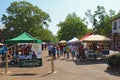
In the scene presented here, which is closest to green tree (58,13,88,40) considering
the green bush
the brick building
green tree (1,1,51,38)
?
green tree (1,1,51,38)

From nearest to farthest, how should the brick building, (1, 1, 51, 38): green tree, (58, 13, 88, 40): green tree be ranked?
the brick building, (1, 1, 51, 38): green tree, (58, 13, 88, 40): green tree

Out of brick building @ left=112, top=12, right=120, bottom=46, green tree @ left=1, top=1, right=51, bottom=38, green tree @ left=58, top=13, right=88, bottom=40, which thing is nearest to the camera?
brick building @ left=112, top=12, right=120, bottom=46

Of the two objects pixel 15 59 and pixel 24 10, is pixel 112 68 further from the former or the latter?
pixel 24 10

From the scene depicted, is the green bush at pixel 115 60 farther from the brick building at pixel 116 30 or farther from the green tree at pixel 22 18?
the green tree at pixel 22 18

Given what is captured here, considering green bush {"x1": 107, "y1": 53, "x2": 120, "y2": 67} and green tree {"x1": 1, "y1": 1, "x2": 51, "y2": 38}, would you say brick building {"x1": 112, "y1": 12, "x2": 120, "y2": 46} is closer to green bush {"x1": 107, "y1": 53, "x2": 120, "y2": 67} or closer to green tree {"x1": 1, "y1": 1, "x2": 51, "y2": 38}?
green tree {"x1": 1, "y1": 1, "x2": 51, "y2": 38}

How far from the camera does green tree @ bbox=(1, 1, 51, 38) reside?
295 ft

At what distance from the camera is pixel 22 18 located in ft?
300

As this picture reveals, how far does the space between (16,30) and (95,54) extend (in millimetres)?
60915

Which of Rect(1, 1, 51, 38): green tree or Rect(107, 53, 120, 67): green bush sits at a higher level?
Rect(1, 1, 51, 38): green tree

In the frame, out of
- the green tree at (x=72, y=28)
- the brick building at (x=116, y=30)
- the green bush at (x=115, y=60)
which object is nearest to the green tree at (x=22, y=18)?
the green tree at (x=72, y=28)

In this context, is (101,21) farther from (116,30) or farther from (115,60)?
(115,60)

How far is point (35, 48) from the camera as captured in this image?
23.9 m

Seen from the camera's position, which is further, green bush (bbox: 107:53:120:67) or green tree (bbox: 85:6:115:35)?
green tree (bbox: 85:6:115:35)

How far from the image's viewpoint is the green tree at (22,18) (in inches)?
3541
